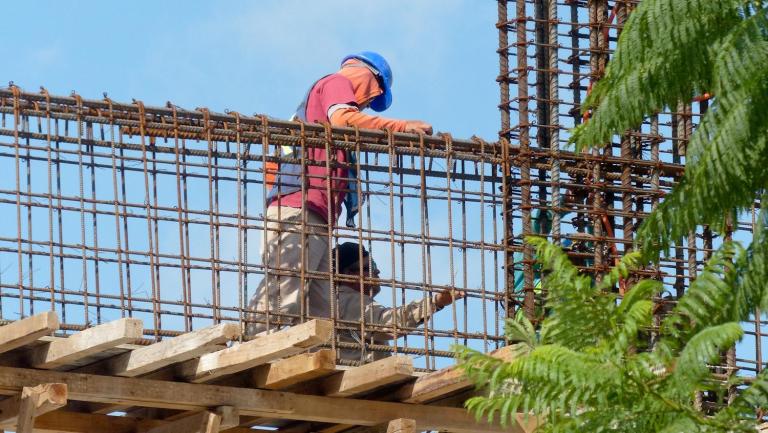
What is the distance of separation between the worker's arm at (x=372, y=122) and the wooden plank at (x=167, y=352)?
276cm

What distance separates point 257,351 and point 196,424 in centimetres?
94

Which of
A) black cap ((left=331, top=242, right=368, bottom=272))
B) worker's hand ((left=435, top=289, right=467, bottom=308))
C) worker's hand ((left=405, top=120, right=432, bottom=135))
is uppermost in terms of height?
worker's hand ((left=405, top=120, right=432, bottom=135))

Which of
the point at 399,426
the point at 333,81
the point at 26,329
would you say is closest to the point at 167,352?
the point at 26,329

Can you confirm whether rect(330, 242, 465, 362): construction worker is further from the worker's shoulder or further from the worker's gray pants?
the worker's shoulder

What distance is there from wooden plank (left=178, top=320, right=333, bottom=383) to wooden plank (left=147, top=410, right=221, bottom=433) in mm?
249

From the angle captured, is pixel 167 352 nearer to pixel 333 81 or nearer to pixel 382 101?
pixel 333 81

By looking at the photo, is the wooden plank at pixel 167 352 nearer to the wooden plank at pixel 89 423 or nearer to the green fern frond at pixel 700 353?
the wooden plank at pixel 89 423

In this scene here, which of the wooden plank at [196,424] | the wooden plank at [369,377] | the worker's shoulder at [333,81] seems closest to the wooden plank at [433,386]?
the wooden plank at [369,377]

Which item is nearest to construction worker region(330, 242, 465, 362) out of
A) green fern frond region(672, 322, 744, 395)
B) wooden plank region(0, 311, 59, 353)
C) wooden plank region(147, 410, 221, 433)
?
wooden plank region(147, 410, 221, 433)

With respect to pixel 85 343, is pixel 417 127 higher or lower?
higher

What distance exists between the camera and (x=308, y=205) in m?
13.7

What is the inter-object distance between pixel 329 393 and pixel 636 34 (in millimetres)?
4429

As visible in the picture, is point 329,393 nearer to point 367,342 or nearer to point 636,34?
→ point 367,342

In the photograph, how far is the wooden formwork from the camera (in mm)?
11367
